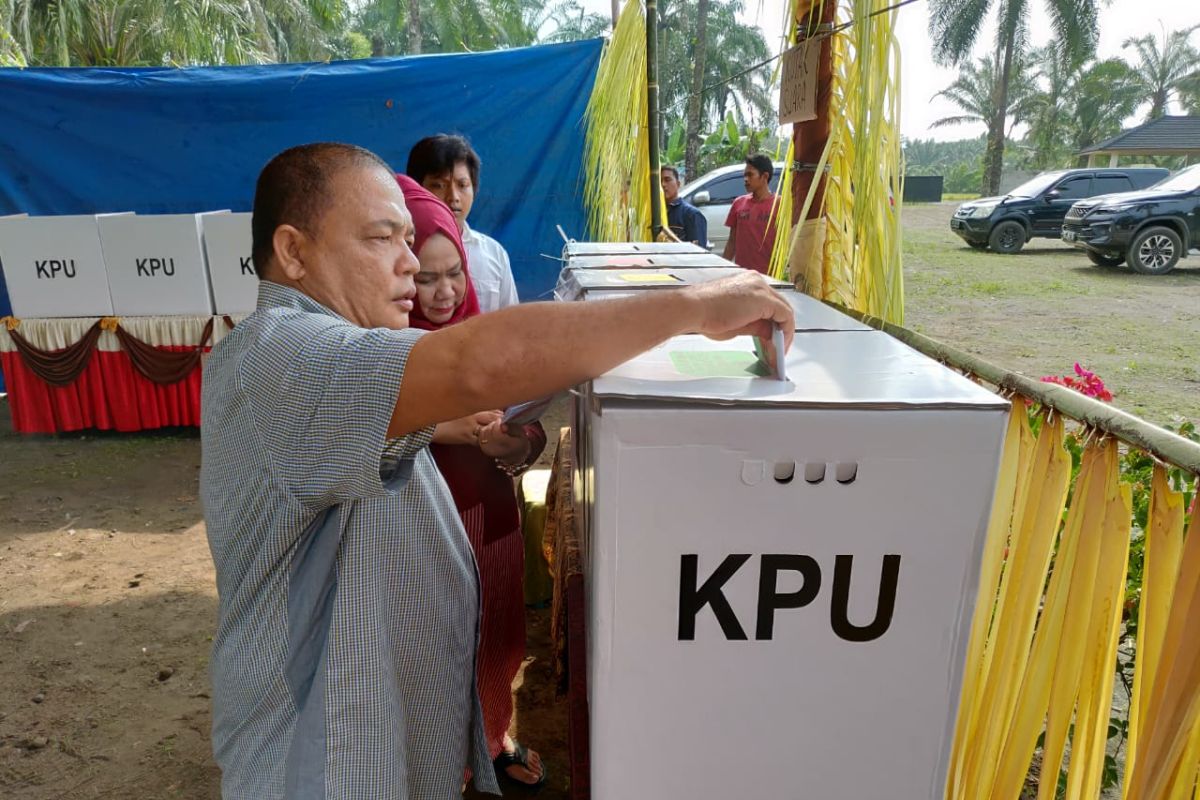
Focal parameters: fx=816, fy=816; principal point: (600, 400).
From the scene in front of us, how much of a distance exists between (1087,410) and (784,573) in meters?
0.43

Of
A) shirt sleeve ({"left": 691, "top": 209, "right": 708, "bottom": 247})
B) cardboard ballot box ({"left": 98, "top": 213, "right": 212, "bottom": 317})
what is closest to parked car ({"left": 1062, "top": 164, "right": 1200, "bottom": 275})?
shirt sleeve ({"left": 691, "top": 209, "right": 708, "bottom": 247})

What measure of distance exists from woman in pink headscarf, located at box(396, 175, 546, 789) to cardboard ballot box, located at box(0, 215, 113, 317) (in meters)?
3.62

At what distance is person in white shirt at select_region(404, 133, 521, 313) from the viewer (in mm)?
2725

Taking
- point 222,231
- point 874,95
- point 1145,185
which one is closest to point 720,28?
point 1145,185

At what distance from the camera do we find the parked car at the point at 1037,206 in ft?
41.9

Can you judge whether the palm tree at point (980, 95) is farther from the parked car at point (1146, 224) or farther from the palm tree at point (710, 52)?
the parked car at point (1146, 224)

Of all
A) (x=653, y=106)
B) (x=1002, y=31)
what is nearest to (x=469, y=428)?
(x=653, y=106)

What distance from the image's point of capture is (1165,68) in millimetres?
32906

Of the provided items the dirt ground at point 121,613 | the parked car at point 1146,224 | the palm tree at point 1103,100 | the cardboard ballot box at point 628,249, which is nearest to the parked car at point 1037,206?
Result: the parked car at point 1146,224

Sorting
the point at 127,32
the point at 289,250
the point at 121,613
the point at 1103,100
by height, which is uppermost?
the point at 1103,100

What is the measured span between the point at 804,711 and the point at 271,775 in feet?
2.34

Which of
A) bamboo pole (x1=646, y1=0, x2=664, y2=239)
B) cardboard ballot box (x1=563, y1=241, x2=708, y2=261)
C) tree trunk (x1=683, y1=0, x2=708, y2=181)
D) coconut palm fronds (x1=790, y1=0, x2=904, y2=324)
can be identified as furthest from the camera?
tree trunk (x1=683, y1=0, x2=708, y2=181)

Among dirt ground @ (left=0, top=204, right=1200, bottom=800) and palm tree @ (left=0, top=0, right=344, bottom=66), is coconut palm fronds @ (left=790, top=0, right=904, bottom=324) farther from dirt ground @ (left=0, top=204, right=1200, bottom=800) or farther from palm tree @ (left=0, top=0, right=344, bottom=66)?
palm tree @ (left=0, top=0, right=344, bottom=66)

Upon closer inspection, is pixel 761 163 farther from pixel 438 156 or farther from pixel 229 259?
pixel 229 259
